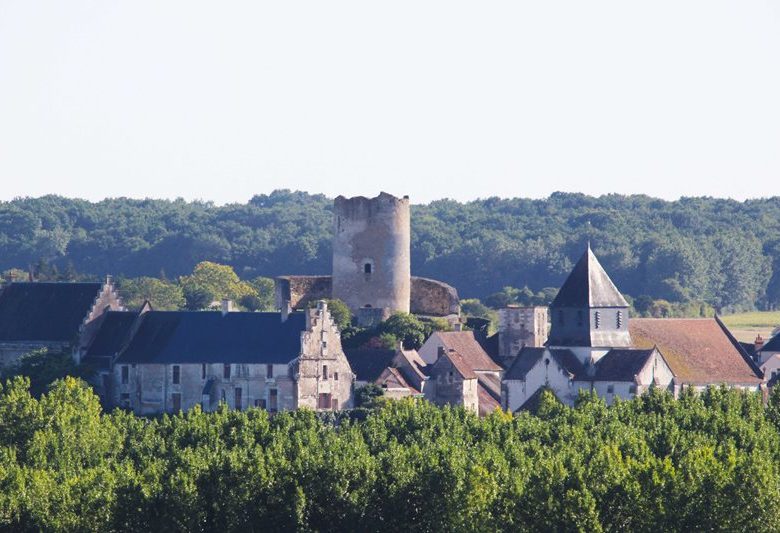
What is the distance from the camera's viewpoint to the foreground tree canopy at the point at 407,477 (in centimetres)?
6191

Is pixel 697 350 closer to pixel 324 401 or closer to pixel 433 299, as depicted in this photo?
pixel 324 401

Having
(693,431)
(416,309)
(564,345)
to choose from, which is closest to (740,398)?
(693,431)

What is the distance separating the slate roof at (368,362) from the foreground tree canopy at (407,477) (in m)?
29.1

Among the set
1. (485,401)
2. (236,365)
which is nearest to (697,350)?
(485,401)

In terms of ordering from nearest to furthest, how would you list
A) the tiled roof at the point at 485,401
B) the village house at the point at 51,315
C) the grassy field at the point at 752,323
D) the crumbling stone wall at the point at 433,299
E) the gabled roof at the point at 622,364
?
the gabled roof at the point at 622,364 < the tiled roof at the point at 485,401 < the village house at the point at 51,315 < the crumbling stone wall at the point at 433,299 < the grassy field at the point at 752,323

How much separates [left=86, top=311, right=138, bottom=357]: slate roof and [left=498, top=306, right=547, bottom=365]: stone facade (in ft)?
64.7

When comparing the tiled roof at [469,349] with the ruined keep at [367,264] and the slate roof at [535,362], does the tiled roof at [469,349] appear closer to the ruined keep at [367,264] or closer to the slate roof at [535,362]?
the ruined keep at [367,264]

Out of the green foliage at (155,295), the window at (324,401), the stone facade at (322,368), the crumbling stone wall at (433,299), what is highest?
the green foliage at (155,295)

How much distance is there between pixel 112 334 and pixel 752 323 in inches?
2744

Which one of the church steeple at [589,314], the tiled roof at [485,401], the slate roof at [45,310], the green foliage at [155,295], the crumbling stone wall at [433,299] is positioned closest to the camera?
the church steeple at [589,314]

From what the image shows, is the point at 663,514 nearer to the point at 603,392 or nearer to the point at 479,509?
the point at 479,509

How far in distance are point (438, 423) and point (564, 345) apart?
28.2 meters

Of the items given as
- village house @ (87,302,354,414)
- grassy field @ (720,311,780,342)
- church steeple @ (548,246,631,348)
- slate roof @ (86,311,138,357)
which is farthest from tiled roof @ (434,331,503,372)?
grassy field @ (720,311,780,342)

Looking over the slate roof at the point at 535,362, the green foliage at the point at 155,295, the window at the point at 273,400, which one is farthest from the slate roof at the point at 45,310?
the green foliage at the point at 155,295
